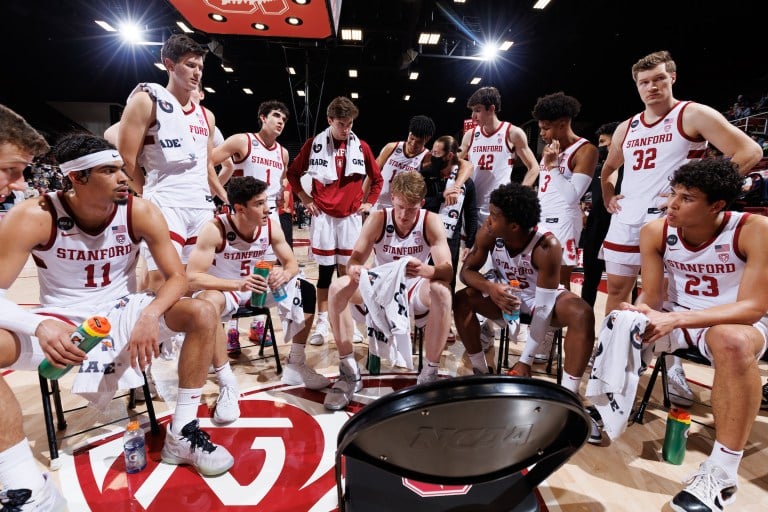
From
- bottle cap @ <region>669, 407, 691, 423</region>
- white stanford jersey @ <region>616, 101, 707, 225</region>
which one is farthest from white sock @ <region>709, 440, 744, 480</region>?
white stanford jersey @ <region>616, 101, 707, 225</region>

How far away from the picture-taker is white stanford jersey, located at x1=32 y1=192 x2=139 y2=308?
1950mm

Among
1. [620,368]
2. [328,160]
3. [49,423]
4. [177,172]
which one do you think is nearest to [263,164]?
[328,160]

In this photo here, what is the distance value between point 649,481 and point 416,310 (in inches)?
60.6

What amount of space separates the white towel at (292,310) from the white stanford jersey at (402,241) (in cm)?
63

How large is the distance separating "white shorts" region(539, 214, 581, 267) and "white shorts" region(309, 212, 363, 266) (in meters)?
1.76

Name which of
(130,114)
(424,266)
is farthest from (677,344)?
(130,114)

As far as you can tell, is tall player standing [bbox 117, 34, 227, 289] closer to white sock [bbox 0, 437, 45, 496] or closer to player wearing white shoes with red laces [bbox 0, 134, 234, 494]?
player wearing white shoes with red laces [bbox 0, 134, 234, 494]

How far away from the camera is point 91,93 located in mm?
17125

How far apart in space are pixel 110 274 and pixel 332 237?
196cm

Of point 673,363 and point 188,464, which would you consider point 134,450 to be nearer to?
point 188,464

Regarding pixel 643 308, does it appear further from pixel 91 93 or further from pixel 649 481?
pixel 91 93

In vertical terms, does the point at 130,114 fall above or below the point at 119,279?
Answer: above

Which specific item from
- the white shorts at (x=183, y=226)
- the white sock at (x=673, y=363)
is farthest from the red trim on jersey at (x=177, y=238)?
the white sock at (x=673, y=363)

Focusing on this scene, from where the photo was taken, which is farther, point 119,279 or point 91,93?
point 91,93
